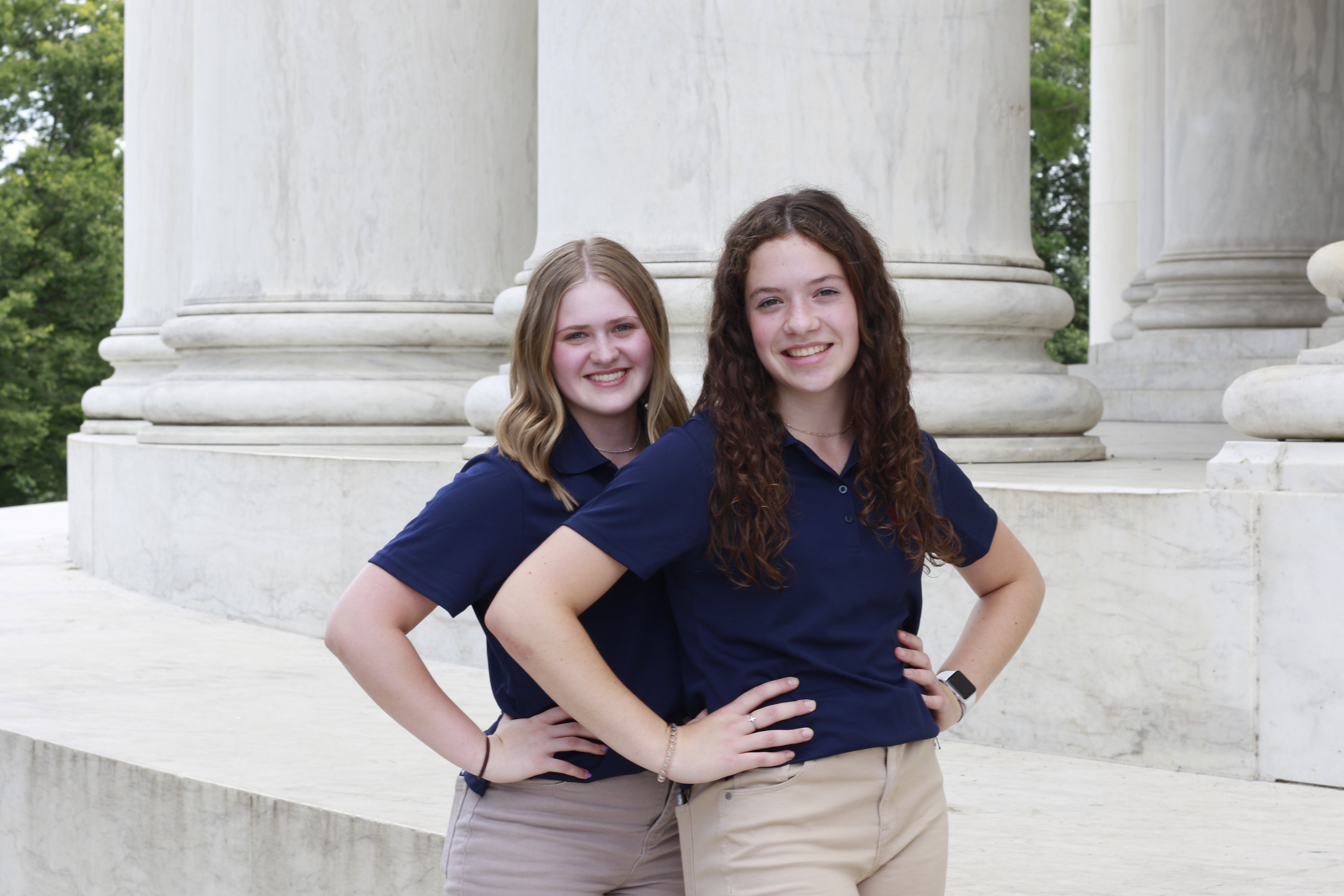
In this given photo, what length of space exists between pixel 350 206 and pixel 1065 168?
120498 mm

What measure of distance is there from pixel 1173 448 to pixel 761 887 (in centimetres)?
2444

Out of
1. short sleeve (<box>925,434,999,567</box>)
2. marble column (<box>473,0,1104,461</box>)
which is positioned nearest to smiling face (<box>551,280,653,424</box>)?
short sleeve (<box>925,434,999,567</box>)

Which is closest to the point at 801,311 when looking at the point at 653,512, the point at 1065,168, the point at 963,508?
the point at 653,512

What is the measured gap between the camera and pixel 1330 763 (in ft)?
55.2

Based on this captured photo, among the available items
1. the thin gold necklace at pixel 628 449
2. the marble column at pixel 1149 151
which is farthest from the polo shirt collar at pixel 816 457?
the marble column at pixel 1149 151

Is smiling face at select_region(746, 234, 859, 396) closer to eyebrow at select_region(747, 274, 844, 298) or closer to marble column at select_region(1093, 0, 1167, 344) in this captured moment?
eyebrow at select_region(747, 274, 844, 298)

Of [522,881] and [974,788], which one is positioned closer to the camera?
[522,881]

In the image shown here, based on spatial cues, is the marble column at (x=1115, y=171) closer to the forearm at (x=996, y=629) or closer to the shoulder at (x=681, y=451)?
the forearm at (x=996, y=629)

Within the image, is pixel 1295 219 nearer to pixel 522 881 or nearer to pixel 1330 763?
pixel 1330 763

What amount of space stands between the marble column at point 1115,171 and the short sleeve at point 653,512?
7606 centimetres

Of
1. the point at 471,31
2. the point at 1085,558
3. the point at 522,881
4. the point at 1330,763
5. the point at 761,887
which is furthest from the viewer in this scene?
the point at 471,31

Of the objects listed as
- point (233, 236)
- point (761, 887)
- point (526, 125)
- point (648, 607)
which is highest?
point (526, 125)

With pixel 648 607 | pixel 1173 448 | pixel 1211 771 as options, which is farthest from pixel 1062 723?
pixel 1173 448

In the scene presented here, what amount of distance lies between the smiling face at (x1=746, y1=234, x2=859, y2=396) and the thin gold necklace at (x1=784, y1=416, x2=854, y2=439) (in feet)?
0.82
